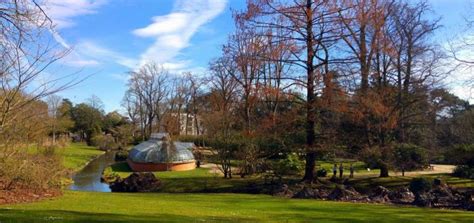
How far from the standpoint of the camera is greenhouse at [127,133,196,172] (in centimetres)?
4219

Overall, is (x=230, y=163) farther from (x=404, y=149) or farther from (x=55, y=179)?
(x=55, y=179)

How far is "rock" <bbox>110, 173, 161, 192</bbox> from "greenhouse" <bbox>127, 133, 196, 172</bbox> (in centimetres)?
1188

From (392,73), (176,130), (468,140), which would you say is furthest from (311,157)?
(176,130)

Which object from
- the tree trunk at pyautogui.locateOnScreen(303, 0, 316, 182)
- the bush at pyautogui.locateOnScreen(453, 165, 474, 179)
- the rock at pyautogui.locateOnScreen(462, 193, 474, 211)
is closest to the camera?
the rock at pyautogui.locateOnScreen(462, 193, 474, 211)

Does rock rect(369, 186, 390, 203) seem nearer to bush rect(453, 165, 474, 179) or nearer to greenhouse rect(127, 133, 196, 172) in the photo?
bush rect(453, 165, 474, 179)

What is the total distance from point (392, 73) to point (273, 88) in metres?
12.3

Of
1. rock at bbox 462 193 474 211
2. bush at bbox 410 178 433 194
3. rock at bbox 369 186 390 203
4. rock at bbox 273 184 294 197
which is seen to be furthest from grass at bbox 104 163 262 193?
rock at bbox 462 193 474 211

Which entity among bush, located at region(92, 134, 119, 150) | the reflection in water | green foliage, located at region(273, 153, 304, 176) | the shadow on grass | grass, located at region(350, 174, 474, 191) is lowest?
the reflection in water

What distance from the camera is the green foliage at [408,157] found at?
27.9 meters

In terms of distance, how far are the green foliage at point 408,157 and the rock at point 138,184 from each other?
49.2 ft

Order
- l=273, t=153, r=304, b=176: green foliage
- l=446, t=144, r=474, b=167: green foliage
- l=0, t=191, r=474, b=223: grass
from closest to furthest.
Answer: l=0, t=191, r=474, b=223: grass
l=273, t=153, r=304, b=176: green foliage
l=446, t=144, r=474, b=167: green foliage

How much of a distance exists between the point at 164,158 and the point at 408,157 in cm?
2207

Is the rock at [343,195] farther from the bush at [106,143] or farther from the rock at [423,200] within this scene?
the bush at [106,143]

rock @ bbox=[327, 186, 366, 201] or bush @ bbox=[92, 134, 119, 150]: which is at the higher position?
bush @ bbox=[92, 134, 119, 150]
